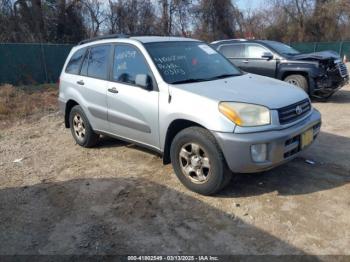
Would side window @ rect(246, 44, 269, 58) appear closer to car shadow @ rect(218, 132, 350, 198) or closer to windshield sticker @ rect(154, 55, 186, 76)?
car shadow @ rect(218, 132, 350, 198)

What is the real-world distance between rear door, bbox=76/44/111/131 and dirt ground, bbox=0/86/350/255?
657mm

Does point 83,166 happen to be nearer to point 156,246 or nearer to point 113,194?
point 113,194

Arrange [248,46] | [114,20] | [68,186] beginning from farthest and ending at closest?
[114,20], [248,46], [68,186]

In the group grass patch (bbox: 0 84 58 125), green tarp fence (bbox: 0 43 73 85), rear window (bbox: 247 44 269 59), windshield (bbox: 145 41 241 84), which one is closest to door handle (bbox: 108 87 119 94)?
windshield (bbox: 145 41 241 84)

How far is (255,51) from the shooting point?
35.3 ft

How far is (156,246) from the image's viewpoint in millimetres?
3424

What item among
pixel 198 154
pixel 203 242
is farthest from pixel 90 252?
pixel 198 154

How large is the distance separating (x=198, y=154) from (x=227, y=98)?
27.8 inches

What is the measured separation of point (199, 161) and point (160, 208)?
2.22ft

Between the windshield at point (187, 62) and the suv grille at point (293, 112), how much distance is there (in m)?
1.11

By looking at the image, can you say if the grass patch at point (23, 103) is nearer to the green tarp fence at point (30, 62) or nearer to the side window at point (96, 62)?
the green tarp fence at point (30, 62)

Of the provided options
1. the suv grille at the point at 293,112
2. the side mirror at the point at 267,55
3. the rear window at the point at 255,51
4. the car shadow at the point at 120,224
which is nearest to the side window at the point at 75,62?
the car shadow at the point at 120,224

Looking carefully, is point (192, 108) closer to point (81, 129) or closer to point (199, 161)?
point (199, 161)

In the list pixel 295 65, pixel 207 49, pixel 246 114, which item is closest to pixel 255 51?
pixel 295 65
